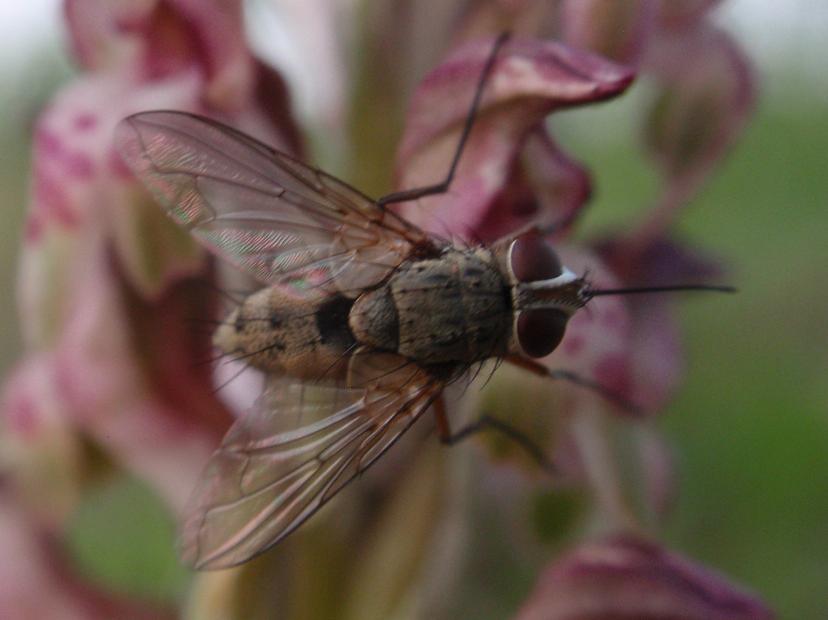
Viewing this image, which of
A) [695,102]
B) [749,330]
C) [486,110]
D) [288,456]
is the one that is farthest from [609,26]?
[749,330]

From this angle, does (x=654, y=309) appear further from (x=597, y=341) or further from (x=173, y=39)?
(x=173, y=39)

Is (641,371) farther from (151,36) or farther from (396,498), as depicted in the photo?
(151,36)

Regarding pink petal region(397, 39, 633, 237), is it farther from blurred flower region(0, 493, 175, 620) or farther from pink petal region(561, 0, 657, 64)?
blurred flower region(0, 493, 175, 620)

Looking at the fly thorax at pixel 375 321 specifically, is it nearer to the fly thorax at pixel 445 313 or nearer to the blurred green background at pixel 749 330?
the fly thorax at pixel 445 313

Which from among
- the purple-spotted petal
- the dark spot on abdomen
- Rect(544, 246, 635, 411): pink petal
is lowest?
the purple-spotted petal

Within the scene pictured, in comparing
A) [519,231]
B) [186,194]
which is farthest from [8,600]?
[519,231]

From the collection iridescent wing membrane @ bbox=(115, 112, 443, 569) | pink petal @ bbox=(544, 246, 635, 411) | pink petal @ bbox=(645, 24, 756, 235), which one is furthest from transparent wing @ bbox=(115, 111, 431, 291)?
pink petal @ bbox=(645, 24, 756, 235)

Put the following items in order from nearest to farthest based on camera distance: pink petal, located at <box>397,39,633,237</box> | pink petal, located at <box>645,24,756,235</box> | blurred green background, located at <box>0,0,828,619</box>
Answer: pink petal, located at <box>397,39,633,237</box>
pink petal, located at <box>645,24,756,235</box>
blurred green background, located at <box>0,0,828,619</box>

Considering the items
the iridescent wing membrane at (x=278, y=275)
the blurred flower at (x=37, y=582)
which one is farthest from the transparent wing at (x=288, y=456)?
the blurred flower at (x=37, y=582)
